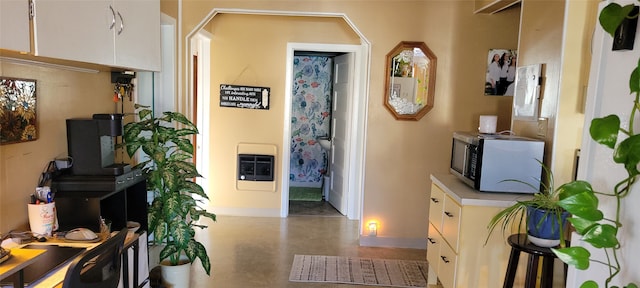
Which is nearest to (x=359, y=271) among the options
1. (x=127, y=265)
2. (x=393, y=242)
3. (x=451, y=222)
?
(x=393, y=242)

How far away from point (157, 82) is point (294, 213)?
2533 mm

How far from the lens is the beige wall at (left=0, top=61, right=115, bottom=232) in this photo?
188 cm

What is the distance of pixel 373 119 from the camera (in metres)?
4.03

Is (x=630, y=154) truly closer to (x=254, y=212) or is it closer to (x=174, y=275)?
(x=174, y=275)

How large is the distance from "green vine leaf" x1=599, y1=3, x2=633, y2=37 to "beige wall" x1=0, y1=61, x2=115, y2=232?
2.16 meters

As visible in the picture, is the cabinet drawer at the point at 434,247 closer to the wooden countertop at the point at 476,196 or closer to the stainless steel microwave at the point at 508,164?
the wooden countertop at the point at 476,196

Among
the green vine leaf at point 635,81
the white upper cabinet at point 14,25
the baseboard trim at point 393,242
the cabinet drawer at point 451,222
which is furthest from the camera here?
the baseboard trim at point 393,242

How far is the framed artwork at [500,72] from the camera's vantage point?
395cm

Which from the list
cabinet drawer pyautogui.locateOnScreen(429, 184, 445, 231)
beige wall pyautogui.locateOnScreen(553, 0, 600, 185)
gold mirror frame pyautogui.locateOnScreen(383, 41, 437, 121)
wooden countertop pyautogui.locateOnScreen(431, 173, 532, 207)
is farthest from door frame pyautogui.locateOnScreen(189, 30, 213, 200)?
beige wall pyautogui.locateOnScreen(553, 0, 600, 185)

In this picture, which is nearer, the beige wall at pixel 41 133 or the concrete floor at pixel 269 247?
the beige wall at pixel 41 133

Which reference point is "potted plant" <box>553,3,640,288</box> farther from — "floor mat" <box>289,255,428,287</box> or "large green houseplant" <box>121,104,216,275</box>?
"floor mat" <box>289,255,428,287</box>

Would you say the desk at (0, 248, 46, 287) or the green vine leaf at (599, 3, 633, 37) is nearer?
the green vine leaf at (599, 3, 633, 37)

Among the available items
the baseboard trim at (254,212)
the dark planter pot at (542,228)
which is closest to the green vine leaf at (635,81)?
the dark planter pot at (542,228)

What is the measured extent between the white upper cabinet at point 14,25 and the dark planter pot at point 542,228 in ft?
7.31
